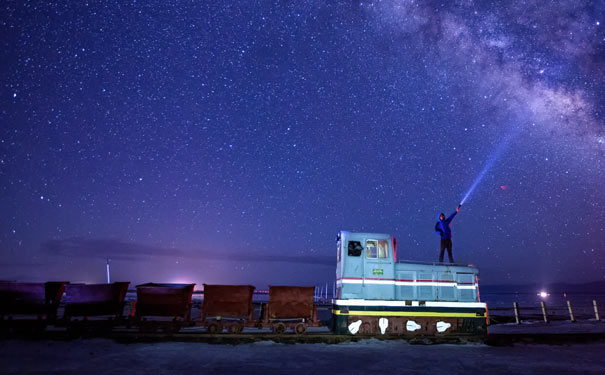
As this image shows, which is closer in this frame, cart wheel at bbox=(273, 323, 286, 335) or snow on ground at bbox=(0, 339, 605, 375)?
snow on ground at bbox=(0, 339, 605, 375)

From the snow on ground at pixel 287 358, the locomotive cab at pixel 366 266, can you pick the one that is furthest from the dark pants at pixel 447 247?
the snow on ground at pixel 287 358

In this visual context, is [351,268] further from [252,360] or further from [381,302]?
[252,360]

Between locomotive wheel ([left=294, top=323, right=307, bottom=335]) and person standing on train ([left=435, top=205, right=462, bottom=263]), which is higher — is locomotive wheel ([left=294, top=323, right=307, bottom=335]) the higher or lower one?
the lower one

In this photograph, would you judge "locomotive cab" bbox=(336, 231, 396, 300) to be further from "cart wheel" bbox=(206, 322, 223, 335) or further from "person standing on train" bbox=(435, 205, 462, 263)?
"cart wheel" bbox=(206, 322, 223, 335)

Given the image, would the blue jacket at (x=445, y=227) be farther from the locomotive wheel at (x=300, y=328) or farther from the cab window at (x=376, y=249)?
the locomotive wheel at (x=300, y=328)

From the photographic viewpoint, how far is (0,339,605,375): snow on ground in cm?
841

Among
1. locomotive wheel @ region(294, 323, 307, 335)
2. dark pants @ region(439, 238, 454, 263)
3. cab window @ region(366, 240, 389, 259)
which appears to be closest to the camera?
locomotive wheel @ region(294, 323, 307, 335)

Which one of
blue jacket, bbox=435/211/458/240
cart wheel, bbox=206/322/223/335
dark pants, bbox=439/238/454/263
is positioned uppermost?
blue jacket, bbox=435/211/458/240

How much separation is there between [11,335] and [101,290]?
9.09 feet

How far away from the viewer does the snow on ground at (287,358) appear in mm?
8414

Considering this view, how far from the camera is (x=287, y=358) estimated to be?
31.4ft

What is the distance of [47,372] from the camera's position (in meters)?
7.91

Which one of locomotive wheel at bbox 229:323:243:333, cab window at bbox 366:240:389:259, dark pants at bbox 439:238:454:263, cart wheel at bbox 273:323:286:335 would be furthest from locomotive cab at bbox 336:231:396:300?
locomotive wheel at bbox 229:323:243:333

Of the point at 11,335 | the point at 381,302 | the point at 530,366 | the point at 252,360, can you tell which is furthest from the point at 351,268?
the point at 11,335
